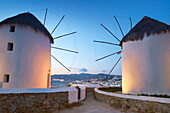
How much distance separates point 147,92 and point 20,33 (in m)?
10.0

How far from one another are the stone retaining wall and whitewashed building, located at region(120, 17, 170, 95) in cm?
573

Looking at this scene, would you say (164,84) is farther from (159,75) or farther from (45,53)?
(45,53)

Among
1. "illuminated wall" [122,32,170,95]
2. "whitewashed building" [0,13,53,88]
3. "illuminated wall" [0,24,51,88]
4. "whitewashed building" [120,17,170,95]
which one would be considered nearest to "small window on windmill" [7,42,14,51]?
"whitewashed building" [0,13,53,88]

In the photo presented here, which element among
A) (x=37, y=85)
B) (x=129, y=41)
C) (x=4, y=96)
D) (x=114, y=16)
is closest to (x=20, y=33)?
(x=37, y=85)

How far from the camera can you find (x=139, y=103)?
6461mm

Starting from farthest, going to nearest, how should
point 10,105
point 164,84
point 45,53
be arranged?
point 45,53 < point 164,84 < point 10,105

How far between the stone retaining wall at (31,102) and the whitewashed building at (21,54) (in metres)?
3.61

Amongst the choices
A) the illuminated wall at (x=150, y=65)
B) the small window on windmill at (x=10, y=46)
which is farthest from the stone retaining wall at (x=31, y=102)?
the illuminated wall at (x=150, y=65)

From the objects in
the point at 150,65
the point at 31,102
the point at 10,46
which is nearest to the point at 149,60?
the point at 150,65

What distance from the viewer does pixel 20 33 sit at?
35.0 feet

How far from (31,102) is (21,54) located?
4.72 m

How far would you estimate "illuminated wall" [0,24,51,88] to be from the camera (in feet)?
33.3

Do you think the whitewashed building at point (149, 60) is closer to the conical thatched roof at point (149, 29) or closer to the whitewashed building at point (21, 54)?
the conical thatched roof at point (149, 29)

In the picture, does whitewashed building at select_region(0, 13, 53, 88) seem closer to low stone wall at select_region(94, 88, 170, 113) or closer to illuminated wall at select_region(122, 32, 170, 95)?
low stone wall at select_region(94, 88, 170, 113)
